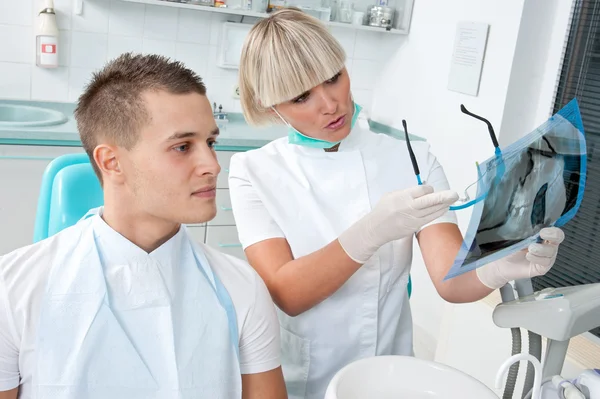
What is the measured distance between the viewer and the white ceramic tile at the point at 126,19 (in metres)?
3.34

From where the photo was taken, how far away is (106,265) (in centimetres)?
121

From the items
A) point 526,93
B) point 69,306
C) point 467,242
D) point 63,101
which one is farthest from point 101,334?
point 63,101

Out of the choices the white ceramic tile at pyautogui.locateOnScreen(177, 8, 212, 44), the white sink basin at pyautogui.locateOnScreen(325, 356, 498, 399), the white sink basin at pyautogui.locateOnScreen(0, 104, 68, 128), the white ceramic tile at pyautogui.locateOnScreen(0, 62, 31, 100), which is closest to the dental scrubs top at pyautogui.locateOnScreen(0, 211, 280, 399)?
the white sink basin at pyautogui.locateOnScreen(325, 356, 498, 399)

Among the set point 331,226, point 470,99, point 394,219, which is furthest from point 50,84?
point 394,219

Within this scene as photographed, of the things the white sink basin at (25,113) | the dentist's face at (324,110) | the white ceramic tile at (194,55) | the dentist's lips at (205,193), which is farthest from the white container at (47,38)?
the dentist's lips at (205,193)

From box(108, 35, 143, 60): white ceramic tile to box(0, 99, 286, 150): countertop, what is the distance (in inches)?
14.1

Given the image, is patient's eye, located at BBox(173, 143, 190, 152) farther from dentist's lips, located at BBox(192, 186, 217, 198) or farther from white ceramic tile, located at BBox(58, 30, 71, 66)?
white ceramic tile, located at BBox(58, 30, 71, 66)

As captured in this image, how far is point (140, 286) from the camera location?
1.20m

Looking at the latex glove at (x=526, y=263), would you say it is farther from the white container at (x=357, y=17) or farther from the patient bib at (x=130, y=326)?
the white container at (x=357, y=17)

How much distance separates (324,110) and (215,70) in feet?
7.57

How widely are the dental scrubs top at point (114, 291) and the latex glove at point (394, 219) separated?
0.69ft

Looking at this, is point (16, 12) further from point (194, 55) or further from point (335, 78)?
point (335, 78)

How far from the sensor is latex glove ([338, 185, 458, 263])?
122cm

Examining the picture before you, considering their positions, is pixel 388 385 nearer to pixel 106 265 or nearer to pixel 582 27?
pixel 106 265
